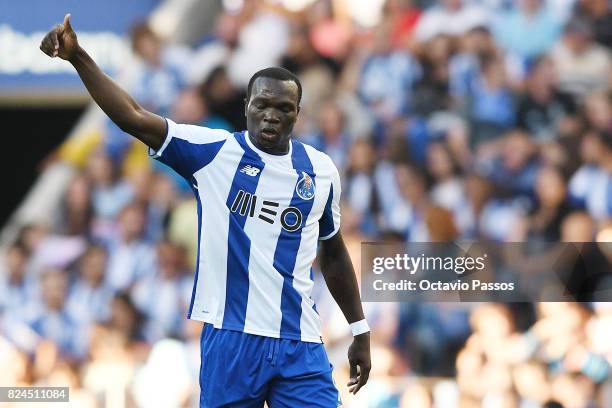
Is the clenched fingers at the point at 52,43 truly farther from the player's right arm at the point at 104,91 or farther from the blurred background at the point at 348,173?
the blurred background at the point at 348,173

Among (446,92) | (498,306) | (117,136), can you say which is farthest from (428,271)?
(117,136)

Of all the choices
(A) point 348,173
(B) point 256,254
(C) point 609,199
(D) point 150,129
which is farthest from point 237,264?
(C) point 609,199

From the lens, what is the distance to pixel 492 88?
7.20 m

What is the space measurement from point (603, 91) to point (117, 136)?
3485 mm

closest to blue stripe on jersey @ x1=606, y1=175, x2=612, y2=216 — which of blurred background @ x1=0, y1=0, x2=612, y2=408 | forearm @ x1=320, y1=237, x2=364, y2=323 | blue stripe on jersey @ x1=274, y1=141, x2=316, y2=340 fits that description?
blurred background @ x1=0, y1=0, x2=612, y2=408

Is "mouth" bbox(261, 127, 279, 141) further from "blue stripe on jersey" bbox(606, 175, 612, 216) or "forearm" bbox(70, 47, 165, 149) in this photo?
"blue stripe on jersey" bbox(606, 175, 612, 216)

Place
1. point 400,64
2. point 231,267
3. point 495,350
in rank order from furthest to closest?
point 400,64 → point 495,350 → point 231,267

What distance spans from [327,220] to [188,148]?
666mm

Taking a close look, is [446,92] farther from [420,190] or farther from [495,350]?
[495,350]

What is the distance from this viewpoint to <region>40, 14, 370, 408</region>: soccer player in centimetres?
366

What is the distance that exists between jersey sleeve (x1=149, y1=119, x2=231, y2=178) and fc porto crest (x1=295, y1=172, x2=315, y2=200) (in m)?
0.32

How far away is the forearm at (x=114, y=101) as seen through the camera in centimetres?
335

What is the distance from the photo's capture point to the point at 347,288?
4.15m

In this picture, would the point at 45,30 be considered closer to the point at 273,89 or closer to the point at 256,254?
the point at 273,89
